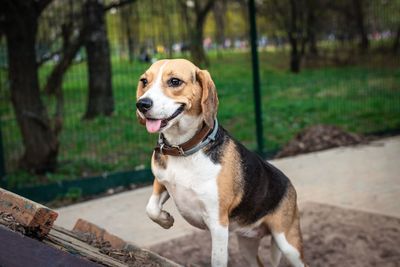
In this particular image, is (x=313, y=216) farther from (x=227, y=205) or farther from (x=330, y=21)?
(x=330, y=21)

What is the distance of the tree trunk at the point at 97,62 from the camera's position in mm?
8797

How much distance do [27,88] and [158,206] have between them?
17.7 ft

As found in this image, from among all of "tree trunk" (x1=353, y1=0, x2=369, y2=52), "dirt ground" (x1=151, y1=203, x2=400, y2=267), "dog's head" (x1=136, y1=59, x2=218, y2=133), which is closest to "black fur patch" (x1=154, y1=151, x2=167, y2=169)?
"dog's head" (x1=136, y1=59, x2=218, y2=133)

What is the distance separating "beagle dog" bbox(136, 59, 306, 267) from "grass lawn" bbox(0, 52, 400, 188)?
486cm

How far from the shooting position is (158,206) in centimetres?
355

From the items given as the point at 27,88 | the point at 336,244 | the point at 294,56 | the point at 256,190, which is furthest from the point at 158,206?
the point at 294,56

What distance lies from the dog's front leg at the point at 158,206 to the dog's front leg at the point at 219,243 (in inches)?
14.6

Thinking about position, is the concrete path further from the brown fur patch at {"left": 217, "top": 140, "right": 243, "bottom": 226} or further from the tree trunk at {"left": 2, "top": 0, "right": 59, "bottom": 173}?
the brown fur patch at {"left": 217, "top": 140, "right": 243, "bottom": 226}

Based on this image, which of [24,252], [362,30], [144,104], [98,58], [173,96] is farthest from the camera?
[362,30]

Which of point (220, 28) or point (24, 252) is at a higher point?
point (220, 28)

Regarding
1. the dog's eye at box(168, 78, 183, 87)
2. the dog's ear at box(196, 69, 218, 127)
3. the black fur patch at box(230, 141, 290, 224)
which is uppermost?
the dog's eye at box(168, 78, 183, 87)

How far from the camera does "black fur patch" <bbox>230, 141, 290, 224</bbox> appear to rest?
139 inches

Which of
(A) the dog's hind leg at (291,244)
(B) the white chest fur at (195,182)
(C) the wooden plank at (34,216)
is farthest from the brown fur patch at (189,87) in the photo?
(A) the dog's hind leg at (291,244)

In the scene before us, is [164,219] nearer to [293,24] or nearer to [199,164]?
[199,164]
